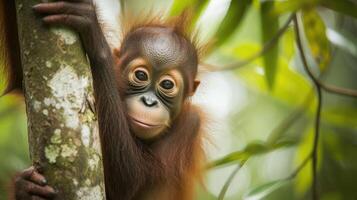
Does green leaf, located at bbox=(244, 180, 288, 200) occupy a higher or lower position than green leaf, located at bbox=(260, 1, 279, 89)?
lower

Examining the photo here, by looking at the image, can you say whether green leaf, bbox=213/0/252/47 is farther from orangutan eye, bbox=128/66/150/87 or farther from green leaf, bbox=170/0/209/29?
orangutan eye, bbox=128/66/150/87

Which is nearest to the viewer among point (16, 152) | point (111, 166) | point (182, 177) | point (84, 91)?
point (84, 91)

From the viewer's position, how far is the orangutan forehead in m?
4.11

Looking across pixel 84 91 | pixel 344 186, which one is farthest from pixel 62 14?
pixel 344 186

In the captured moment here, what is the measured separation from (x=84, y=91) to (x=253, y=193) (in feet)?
5.78

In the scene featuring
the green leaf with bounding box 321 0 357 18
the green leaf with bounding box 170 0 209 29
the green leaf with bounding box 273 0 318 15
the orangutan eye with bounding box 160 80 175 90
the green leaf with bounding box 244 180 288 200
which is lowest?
the green leaf with bounding box 244 180 288 200

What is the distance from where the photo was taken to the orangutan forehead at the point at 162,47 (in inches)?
162

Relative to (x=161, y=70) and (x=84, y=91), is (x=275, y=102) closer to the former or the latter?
(x=161, y=70)

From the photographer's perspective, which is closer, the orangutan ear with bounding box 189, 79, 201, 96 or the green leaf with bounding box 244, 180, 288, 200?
the green leaf with bounding box 244, 180, 288, 200

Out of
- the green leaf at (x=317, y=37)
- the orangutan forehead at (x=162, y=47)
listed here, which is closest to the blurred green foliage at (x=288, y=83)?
the green leaf at (x=317, y=37)

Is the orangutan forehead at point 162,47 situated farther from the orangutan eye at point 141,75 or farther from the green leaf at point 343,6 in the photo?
the green leaf at point 343,6

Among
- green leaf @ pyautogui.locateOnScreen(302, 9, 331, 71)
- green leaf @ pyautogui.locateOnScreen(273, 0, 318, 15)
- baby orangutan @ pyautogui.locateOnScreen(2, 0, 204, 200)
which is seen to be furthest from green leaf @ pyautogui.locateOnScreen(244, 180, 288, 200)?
green leaf @ pyautogui.locateOnScreen(273, 0, 318, 15)

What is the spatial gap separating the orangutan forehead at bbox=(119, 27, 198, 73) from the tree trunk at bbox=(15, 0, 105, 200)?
1633 mm

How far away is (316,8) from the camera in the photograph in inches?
151
